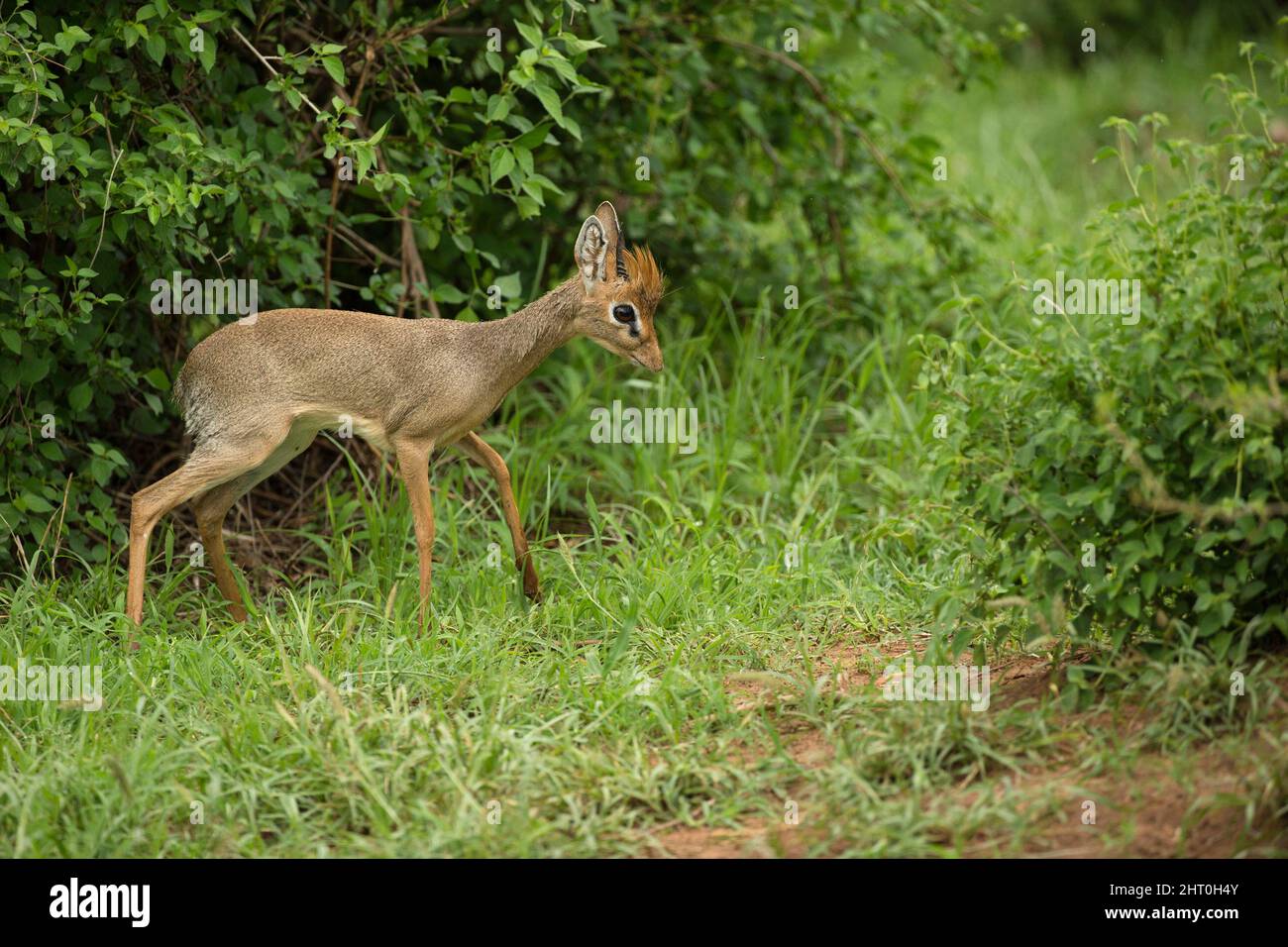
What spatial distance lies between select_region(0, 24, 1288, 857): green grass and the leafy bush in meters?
0.24

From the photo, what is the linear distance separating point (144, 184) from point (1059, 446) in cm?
324

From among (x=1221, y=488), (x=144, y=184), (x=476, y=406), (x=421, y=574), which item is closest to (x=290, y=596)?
(x=421, y=574)

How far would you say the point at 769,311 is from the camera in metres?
7.86

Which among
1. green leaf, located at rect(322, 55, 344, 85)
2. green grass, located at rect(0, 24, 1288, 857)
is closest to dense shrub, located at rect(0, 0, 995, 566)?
green leaf, located at rect(322, 55, 344, 85)

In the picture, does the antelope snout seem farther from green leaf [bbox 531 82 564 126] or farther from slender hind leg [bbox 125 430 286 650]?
slender hind leg [bbox 125 430 286 650]

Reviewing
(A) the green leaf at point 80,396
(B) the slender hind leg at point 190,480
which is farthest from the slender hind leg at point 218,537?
(A) the green leaf at point 80,396

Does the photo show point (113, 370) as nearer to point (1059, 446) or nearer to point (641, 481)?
point (641, 481)

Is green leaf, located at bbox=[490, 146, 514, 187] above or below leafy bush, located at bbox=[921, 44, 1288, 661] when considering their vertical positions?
above

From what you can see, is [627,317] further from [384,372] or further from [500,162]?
[384,372]

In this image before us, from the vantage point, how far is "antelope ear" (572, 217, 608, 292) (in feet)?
18.0

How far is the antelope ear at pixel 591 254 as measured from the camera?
5.47 m

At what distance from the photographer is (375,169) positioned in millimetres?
6047

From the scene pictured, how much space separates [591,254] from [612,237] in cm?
10

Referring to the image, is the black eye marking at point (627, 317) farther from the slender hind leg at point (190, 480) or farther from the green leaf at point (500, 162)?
the slender hind leg at point (190, 480)
